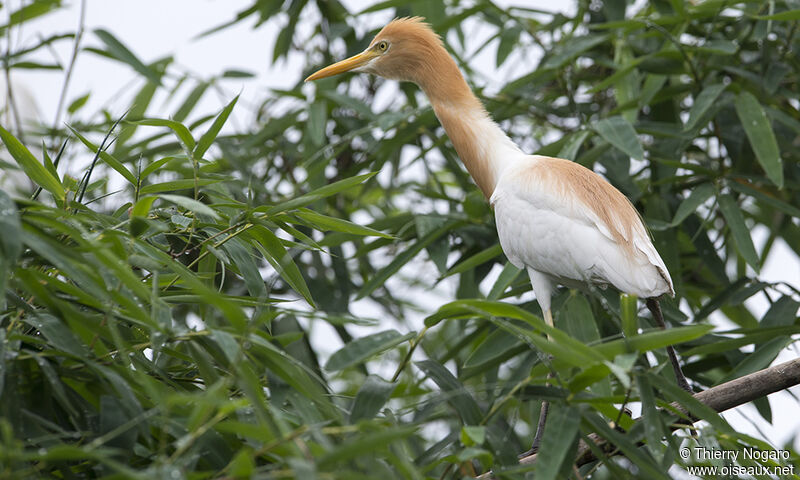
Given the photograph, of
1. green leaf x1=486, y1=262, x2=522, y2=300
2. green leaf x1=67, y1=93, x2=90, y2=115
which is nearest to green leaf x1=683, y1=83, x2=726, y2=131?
green leaf x1=486, y1=262, x2=522, y2=300

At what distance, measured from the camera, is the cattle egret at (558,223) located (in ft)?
5.23

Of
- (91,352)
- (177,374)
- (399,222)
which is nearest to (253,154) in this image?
(399,222)

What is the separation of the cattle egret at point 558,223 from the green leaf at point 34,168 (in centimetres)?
90

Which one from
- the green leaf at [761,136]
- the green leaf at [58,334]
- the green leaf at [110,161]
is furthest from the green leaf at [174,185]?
the green leaf at [761,136]

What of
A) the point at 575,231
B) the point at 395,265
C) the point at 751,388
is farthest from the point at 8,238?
the point at 395,265

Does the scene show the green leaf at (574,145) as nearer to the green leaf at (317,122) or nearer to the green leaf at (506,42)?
the green leaf at (506,42)

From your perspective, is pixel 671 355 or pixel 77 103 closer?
pixel 671 355

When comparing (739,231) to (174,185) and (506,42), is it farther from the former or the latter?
(174,185)

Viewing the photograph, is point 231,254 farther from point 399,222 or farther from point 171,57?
point 171,57

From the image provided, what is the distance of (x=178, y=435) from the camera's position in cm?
99

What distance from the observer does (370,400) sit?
103 centimetres

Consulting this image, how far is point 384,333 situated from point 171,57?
182cm

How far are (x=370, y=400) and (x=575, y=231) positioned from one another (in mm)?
772

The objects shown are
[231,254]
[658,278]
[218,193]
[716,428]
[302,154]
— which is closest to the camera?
[716,428]
